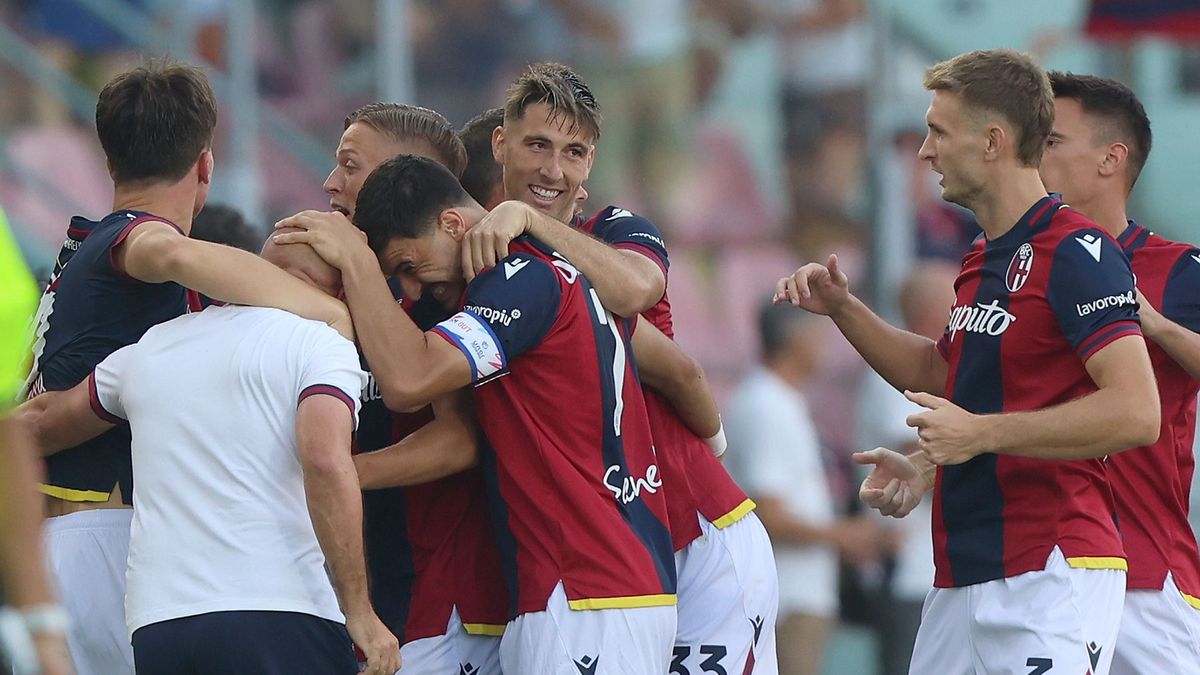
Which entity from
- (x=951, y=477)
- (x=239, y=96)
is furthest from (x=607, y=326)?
(x=239, y=96)

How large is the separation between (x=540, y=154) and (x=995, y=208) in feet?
4.45

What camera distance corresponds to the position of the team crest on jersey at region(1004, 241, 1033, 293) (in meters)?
4.75

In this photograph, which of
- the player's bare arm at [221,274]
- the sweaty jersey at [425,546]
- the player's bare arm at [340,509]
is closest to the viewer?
the player's bare arm at [340,509]

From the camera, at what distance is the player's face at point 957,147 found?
16.0 feet

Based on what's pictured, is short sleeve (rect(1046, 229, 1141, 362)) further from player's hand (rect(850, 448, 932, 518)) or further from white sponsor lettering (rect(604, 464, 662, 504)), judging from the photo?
white sponsor lettering (rect(604, 464, 662, 504))

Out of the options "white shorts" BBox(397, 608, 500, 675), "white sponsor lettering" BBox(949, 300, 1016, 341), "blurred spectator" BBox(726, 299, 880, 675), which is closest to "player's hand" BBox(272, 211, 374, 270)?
"white shorts" BBox(397, 608, 500, 675)

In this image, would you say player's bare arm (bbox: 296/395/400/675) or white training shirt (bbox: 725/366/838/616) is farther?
white training shirt (bbox: 725/366/838/616)

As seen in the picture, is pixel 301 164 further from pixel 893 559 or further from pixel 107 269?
pixel 107 269

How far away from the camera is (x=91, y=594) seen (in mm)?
4637

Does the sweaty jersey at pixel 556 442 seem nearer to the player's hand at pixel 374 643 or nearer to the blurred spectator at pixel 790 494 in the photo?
the player's hand at pixel 374 643

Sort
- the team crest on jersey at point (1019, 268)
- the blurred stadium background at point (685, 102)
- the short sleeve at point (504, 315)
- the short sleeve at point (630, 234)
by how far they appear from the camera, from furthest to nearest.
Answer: the blurred stadium background at point (685, 102), the short sleeve at point (630, 234), the team crest on jersey at point (1019, 268), the short sleeve at point (504, 315)

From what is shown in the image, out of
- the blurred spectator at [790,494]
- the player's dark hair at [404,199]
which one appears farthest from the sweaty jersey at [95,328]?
the blurred spectator at [790,494]

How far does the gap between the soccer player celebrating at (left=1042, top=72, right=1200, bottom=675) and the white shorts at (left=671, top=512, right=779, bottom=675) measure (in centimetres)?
111

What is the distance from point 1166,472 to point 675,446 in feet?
5.06
